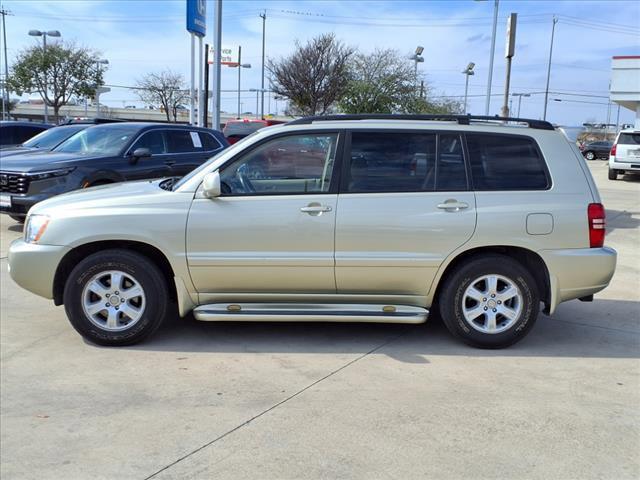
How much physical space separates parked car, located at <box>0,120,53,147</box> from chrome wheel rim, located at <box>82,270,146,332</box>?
440 inches

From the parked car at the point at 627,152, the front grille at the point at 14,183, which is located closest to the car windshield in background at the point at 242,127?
the front grille at the point at 14,183

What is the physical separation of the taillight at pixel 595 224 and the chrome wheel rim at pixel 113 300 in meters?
3.54

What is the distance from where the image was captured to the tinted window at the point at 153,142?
9.77 m

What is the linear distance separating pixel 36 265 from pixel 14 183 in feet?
14.5

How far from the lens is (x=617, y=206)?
14.7m

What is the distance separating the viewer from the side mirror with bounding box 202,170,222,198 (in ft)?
14.8

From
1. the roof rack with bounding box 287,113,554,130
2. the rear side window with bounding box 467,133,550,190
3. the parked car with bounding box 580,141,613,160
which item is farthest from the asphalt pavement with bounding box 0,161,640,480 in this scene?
the parked car with bounding box 580,141,613,160

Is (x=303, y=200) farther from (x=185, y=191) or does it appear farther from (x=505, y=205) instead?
(x=505, y=205)

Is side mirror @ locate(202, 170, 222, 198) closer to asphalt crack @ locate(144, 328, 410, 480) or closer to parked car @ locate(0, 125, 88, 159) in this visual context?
asphalt crack @ locate(144, 328, 410, 480)

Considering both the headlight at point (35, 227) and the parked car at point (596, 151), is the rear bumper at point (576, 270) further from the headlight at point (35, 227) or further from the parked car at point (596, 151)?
the parked car at point (596, 151)

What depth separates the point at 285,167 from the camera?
4801 mm

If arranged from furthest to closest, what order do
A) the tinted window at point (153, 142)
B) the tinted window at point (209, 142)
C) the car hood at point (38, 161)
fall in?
1. the tinted window at point (209, 142)
2. the tinted window at point (153, 142)
3. the car hood at point (38, 161)

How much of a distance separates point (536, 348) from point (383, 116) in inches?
90.7

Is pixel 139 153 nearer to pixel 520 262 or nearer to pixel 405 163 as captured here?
pixel 405 163
